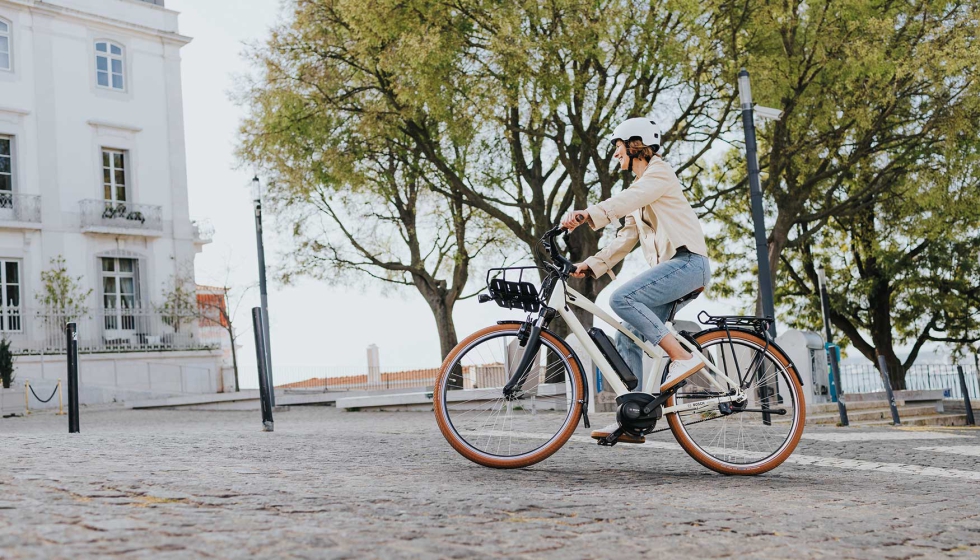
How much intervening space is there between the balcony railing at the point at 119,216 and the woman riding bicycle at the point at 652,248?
1135 inches

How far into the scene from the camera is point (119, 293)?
3216cm

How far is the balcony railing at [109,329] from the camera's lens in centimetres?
2931

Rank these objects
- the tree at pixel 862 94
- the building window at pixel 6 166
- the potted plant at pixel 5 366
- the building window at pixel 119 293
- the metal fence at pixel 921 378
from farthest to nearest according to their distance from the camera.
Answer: the building window at pixel 119 293 < the building window at pixel 6 166 < the metal fence at pixel 921 378 < the potted plant at pixel 5 366 < the tree at pixel 862 94

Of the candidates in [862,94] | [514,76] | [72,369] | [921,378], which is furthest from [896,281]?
[72,369]

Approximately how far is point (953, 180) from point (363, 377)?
1907cm

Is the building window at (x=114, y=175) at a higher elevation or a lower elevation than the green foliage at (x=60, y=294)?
higher

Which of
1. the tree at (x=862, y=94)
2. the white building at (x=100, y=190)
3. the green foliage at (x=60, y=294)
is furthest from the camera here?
the white building at (x=100, y=190)

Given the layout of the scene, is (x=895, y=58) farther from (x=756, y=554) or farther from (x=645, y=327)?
(x=756, y=554)

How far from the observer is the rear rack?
5.63 metres

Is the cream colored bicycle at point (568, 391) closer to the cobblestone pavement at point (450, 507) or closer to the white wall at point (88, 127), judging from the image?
the cobblestone pavement at point (450, 507)

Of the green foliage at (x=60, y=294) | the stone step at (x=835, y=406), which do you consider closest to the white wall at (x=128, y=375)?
the green foliage at (x=60, y=294)

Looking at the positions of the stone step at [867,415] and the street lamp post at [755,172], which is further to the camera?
the street lamp post at [755,172]

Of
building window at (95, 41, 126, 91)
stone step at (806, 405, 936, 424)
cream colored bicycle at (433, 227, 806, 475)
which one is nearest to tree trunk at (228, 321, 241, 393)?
building window at (95, 41, 126, 91)

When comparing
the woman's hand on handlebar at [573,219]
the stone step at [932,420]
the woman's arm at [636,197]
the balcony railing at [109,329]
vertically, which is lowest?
the stone step at [932,420]
